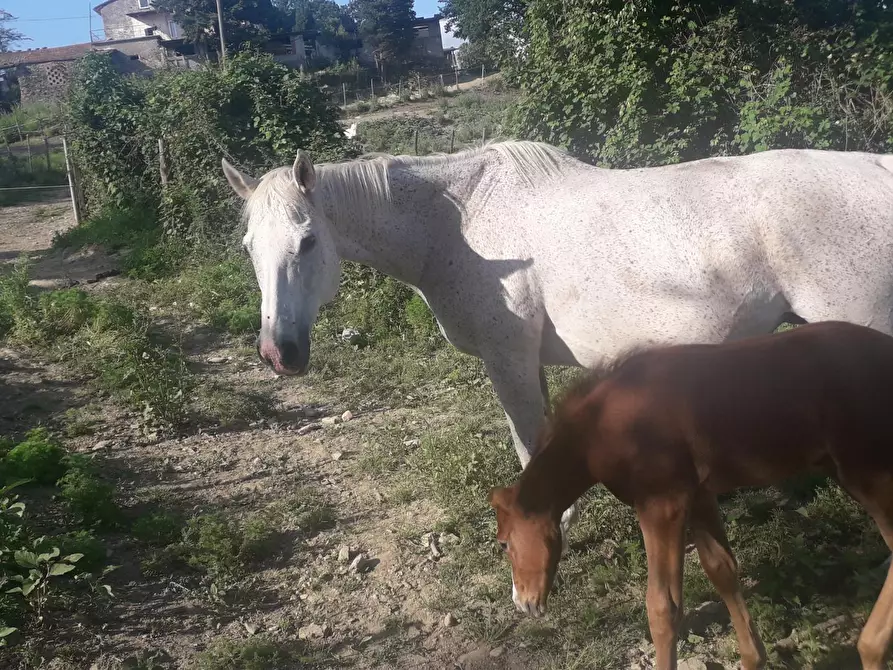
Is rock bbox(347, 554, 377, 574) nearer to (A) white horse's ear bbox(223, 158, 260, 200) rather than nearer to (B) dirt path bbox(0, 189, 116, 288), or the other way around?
(A) white horse's ear bbox(223, 158, 260, 200)

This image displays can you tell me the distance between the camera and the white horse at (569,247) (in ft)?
9.12

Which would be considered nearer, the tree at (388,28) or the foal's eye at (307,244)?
the foal's eye at (307,244)

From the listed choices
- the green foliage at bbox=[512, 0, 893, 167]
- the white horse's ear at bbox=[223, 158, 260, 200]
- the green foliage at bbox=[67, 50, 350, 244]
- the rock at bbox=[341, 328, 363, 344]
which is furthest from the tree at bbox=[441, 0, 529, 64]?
the white horse's ear at bbox=[223, 158, 260, 200]

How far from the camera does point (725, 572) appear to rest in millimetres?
2621

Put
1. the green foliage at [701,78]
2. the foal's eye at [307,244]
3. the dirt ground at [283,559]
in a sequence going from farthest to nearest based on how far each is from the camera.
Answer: the green foliage at [701,78], the foal's eye at [307,244], the dirt ground at [283,559]

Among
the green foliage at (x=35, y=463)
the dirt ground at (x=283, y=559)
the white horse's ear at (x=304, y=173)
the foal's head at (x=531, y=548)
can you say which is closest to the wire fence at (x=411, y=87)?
the dirt ground at (x=283, y=559)

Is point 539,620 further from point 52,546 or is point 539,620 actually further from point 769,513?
point 52,546

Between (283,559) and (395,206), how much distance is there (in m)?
2.04

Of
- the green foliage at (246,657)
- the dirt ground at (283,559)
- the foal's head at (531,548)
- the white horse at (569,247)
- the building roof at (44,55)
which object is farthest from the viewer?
the building roof at (44,55)

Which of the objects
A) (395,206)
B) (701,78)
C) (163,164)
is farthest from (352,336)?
(163,164)

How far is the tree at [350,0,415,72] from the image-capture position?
4994 centimetres

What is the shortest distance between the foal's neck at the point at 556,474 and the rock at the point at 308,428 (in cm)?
340

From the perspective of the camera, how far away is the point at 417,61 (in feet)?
161

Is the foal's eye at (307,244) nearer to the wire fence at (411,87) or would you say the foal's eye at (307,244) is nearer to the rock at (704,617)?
the rock at (704,617)
